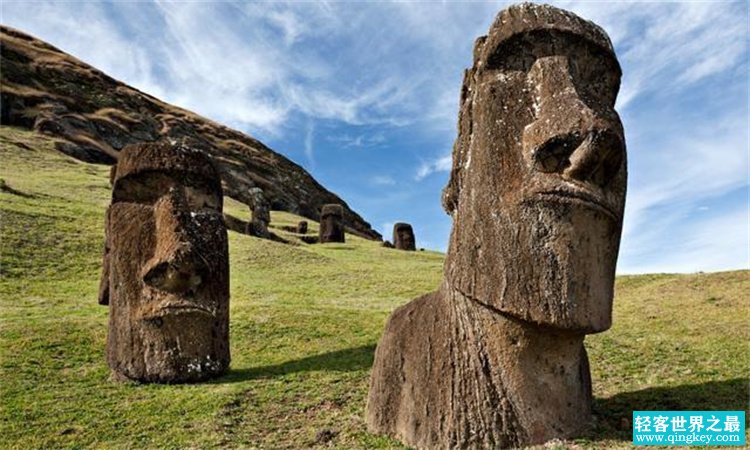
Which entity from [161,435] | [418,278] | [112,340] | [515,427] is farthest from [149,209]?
[418,278]

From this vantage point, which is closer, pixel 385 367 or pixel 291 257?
pixel 385 367

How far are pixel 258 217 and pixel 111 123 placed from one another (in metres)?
37.9

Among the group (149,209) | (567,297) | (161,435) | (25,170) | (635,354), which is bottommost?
(161,435)

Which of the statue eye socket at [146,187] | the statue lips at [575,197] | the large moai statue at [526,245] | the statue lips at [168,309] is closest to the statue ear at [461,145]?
the large moai statue at [526,245]

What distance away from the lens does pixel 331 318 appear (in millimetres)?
14039

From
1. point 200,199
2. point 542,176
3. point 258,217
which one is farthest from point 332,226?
point 542,176

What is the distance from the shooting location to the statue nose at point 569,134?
5.39 meters

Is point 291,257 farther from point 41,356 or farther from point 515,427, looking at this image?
point 515,427

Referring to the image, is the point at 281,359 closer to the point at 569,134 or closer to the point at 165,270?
the point at 165,270

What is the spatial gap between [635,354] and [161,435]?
253 inches

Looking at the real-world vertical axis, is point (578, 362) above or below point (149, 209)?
below

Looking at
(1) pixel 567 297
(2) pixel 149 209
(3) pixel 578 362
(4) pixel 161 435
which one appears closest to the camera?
(1) pixel 567 297

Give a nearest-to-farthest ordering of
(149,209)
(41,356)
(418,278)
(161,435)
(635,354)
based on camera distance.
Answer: (161,435)
(635,354)
(149,209)
(41,356)
(418,278)

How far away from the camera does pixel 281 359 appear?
11.3 meters
